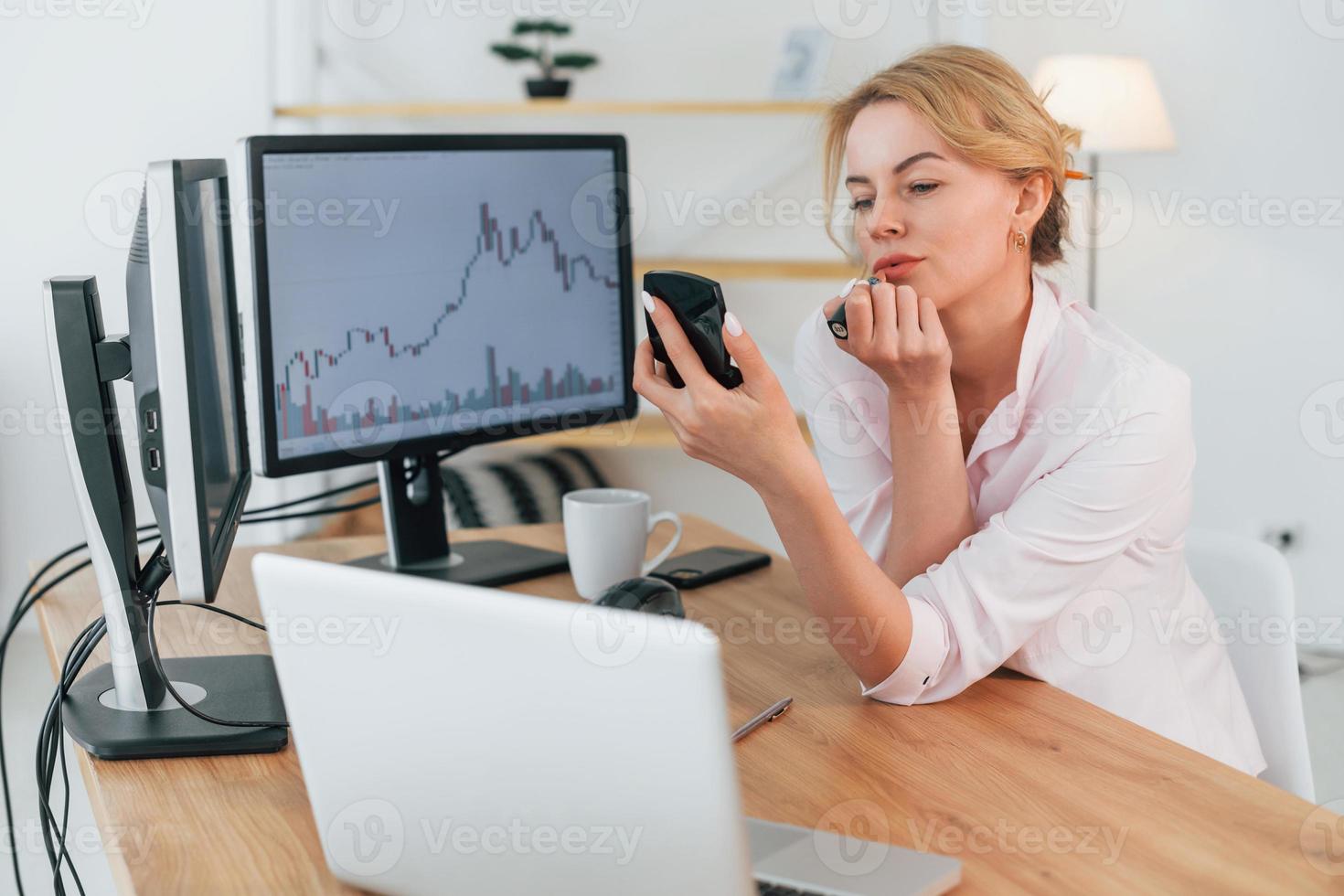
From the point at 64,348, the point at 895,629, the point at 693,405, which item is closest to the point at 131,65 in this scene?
the point at 64,348

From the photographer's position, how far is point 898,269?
3.92ft

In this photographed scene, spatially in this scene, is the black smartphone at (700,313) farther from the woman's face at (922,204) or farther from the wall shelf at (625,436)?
the wall shelf at (625,436)

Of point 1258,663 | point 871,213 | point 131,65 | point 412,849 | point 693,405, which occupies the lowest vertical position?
point 1258,663

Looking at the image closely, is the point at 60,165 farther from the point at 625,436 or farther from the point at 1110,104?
the point at 1110,104

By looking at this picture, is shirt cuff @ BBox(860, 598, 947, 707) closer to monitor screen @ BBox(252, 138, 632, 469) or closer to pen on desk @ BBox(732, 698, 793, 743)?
pen on desk @ BBox(732, 698, 793, 743)

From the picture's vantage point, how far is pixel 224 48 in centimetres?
243

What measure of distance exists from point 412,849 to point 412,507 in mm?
694

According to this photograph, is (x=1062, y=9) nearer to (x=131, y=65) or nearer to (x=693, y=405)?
(x=131, y=65)

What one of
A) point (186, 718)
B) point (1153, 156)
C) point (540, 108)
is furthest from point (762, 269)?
point (186, 718)

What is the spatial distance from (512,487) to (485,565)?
1.25 meters

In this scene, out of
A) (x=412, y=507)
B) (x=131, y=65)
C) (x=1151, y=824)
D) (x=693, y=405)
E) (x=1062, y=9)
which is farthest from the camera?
(x=1062, y=9)

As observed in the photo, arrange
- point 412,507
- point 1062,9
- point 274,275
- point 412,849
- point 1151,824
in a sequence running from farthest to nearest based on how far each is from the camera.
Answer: point 1062,9 → point 412,507 → point 274,275 → point 1151,824 → point 412,849

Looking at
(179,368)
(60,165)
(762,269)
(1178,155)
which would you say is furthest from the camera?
(1178,155)

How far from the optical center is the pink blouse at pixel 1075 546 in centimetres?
106
